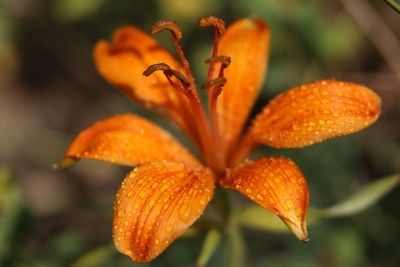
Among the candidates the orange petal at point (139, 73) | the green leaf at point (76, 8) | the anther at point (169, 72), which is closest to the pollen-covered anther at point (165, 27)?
the anther at point (169, 72)

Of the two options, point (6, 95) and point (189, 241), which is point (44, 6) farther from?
point (189, 241)

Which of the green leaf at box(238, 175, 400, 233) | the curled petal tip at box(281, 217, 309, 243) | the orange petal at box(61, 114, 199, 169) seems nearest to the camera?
the curled petal tip at box(281, 217, 309, 243)

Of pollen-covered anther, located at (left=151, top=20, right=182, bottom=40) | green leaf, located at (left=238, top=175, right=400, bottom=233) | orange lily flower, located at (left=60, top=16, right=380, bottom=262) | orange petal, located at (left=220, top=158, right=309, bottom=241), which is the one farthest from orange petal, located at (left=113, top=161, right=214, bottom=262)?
pollen-covered anther, located at (left=151, top=20, right=182, bottom=40)

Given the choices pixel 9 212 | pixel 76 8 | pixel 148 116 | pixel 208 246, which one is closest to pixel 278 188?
pixel 208 246

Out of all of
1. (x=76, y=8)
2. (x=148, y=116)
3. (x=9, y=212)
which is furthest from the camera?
(x=76, y=8)

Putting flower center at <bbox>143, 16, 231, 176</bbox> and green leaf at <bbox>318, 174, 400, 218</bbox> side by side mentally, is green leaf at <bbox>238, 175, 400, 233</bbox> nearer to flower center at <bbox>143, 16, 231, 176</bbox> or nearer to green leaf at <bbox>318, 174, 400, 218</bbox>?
A: green leaf at <bbox>318, 174, 400, 218</bbox>

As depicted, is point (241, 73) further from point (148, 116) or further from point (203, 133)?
point (148, 116)
